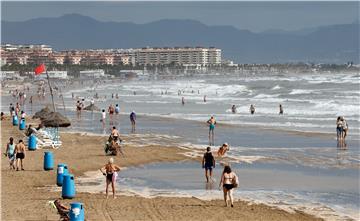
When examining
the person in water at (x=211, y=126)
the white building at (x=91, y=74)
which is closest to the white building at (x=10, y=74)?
the white building at (x=91, y=74)

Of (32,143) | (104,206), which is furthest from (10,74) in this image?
(104,206)

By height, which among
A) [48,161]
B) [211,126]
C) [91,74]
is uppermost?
[91,74]

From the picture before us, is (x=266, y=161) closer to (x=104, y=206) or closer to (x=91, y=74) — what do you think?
(x=104, y=206)

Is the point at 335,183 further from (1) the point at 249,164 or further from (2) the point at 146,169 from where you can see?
(2) the point at 146,169

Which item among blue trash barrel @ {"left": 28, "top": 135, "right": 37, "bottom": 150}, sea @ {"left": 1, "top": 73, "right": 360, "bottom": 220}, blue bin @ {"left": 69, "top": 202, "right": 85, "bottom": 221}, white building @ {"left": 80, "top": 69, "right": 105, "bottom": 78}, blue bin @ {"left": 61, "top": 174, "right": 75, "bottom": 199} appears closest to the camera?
blue bin @ {"left": 69, "top": 202, "right": 85, "bottom": 221}

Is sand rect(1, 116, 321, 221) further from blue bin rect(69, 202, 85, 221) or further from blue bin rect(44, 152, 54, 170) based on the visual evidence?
blue bin rect(69, 202, 85, 221)

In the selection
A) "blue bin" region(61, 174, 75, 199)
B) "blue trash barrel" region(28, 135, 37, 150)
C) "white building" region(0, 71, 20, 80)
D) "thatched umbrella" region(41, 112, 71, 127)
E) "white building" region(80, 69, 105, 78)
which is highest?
"white building" region(80, 69, 105, 78)

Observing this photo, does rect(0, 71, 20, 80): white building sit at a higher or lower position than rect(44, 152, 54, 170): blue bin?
higher

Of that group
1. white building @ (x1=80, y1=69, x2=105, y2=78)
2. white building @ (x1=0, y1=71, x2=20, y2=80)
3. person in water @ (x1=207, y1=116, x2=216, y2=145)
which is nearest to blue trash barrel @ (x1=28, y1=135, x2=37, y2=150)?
person in water @ (x1=207, y1=116, x2=216, y2=145)

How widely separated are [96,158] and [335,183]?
785 cm

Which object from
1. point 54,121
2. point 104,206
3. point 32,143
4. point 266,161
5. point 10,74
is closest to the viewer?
point 104,206

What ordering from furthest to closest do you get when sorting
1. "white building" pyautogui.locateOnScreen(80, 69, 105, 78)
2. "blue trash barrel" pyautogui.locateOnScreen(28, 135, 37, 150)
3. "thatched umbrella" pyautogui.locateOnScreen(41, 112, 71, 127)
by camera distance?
"white building" pyautogui.locateOnScreen(80, 69, 105, 78) → "thatched umbrella" pyautogui.locateOnScreen(41, 112, 71, 127) → "blue trash barrel" pyautogui.locateOnScreen(28, 135, 37, 150)

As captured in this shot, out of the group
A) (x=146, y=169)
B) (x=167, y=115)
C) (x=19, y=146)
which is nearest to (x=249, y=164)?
(x=146, y=169)

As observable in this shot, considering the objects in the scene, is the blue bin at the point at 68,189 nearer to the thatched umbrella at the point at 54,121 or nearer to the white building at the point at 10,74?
the thatched umbrella at the point at 54,121
